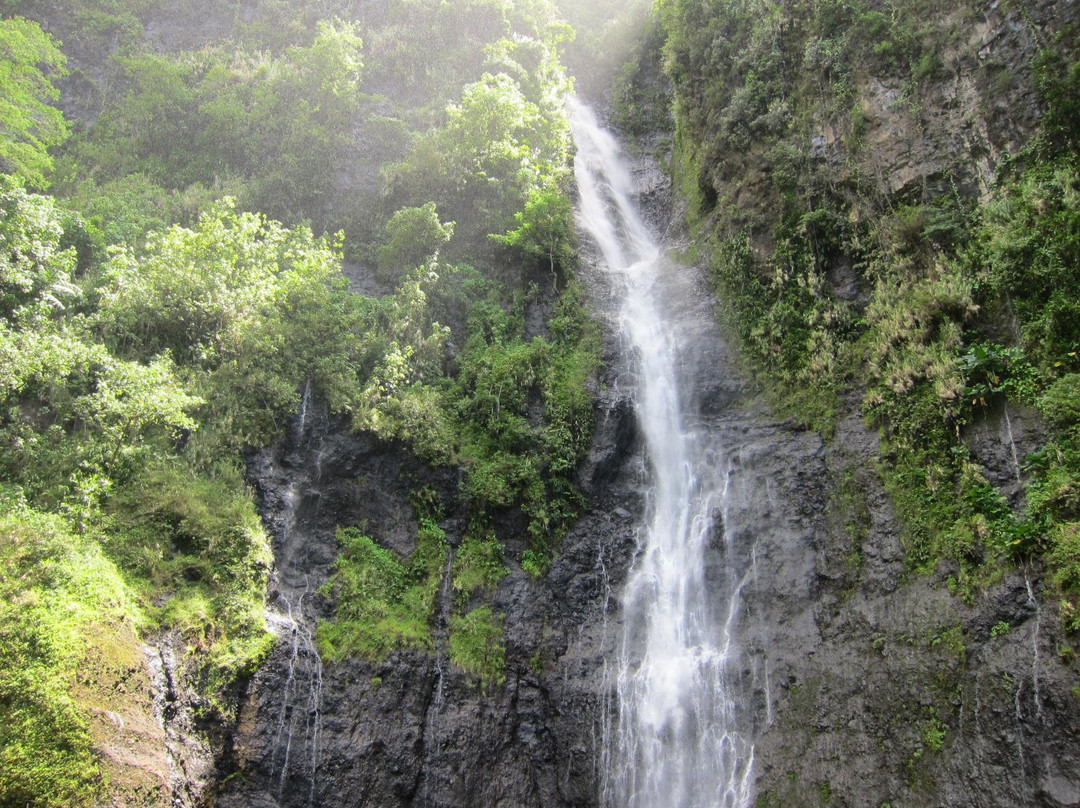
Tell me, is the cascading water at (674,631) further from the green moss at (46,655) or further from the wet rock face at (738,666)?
the green moss at (46,655)

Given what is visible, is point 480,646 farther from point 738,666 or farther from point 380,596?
point 738,666

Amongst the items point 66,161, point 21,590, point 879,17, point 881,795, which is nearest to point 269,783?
point 21,590

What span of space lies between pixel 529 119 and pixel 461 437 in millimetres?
12451

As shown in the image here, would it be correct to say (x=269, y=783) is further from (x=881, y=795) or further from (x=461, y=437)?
(x=881, y=795)

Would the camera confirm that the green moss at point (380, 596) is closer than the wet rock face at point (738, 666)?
No

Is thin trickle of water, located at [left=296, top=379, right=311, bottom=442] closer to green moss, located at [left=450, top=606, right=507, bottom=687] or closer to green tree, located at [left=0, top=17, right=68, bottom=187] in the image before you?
green moss, located at [left=450, top=606, right=507, bottom=687]

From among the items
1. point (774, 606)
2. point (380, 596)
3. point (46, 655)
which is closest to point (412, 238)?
point (380, 596)

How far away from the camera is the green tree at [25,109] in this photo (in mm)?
17703

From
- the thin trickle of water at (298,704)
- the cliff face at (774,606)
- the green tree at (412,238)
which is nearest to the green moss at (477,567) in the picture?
the cliff face at (774,606)

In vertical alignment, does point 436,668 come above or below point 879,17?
below

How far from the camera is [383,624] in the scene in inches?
464

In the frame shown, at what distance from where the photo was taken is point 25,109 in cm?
1888

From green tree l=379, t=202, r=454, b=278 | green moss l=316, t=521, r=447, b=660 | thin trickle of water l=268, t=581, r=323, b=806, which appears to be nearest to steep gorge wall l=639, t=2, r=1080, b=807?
green moss l=316, t=521, r=447, b=660

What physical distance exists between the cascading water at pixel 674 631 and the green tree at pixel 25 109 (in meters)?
17.5
